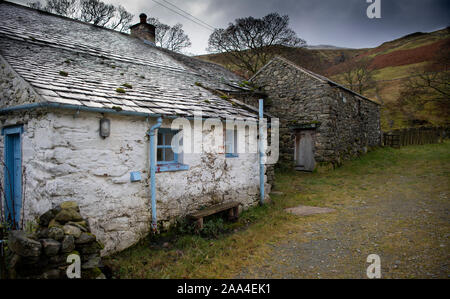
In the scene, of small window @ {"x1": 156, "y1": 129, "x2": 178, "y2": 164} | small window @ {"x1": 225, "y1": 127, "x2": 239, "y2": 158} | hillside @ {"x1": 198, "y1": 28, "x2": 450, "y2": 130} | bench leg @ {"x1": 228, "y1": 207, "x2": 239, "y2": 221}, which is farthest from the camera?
hillside @ {"x1": 198, "y1": 28, "x2": 450, "y2": 130}

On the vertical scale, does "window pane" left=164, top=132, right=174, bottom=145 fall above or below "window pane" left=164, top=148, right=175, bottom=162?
above

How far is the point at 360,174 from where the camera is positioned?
38.7ft

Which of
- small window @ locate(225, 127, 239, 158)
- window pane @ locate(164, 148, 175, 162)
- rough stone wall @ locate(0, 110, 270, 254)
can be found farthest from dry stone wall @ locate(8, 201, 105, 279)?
small window @ locate(225, 127, 239, 158)

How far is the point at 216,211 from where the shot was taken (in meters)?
5.75

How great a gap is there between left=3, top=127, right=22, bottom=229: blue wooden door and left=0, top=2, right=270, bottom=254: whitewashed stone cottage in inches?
0.8

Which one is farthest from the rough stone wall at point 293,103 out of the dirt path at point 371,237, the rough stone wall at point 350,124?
the dirt path at point 371,237

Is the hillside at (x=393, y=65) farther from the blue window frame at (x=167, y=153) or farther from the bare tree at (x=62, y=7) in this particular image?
the blue window frame at (x=167, y=153)

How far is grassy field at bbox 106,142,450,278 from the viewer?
392 centimetres

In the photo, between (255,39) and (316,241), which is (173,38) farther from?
(316,241)

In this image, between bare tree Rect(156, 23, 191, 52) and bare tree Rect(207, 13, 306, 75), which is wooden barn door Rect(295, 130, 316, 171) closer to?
bare tree Rect(207, 13, 306, 75)

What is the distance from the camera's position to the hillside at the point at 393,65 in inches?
870

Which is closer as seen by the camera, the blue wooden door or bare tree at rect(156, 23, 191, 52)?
the blue wooden door

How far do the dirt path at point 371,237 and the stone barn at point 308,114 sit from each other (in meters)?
3.72

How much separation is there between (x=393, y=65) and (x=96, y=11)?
163 feet
